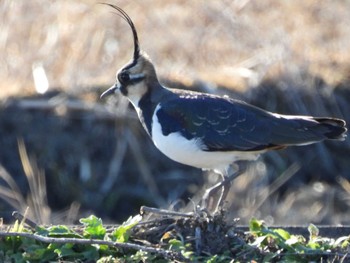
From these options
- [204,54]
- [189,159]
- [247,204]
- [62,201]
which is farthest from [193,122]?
[204,54]

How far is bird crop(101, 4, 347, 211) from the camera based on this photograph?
25.8 ft

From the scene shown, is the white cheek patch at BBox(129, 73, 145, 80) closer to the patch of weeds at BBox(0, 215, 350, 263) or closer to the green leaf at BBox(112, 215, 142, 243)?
the patch of weeds at BBox(0, 215, 350, 263)

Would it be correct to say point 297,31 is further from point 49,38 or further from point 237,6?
point 49,38

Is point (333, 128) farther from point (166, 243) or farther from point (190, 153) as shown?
point (166, 243)

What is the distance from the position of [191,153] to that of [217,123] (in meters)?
0.34

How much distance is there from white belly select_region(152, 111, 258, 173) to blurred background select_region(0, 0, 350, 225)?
2448 millimetres

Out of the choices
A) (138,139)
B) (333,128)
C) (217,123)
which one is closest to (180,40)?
(138,139)

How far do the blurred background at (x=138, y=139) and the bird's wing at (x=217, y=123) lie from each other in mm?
2463

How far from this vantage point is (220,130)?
8.02 metres

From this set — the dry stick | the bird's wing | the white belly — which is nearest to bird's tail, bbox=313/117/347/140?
the bird's wing

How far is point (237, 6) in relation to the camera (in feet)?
49.5

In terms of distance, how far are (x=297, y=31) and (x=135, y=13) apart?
2141 mm

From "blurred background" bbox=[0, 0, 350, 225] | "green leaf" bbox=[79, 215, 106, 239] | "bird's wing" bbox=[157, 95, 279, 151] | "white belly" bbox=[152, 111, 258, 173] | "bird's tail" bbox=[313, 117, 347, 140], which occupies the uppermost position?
"green leaf" bbox=[79, 215, 106, 239]

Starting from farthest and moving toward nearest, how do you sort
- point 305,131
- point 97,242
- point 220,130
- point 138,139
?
1. point 138,139
2. point 220,130
3. point 305,131
4. point 97,242
